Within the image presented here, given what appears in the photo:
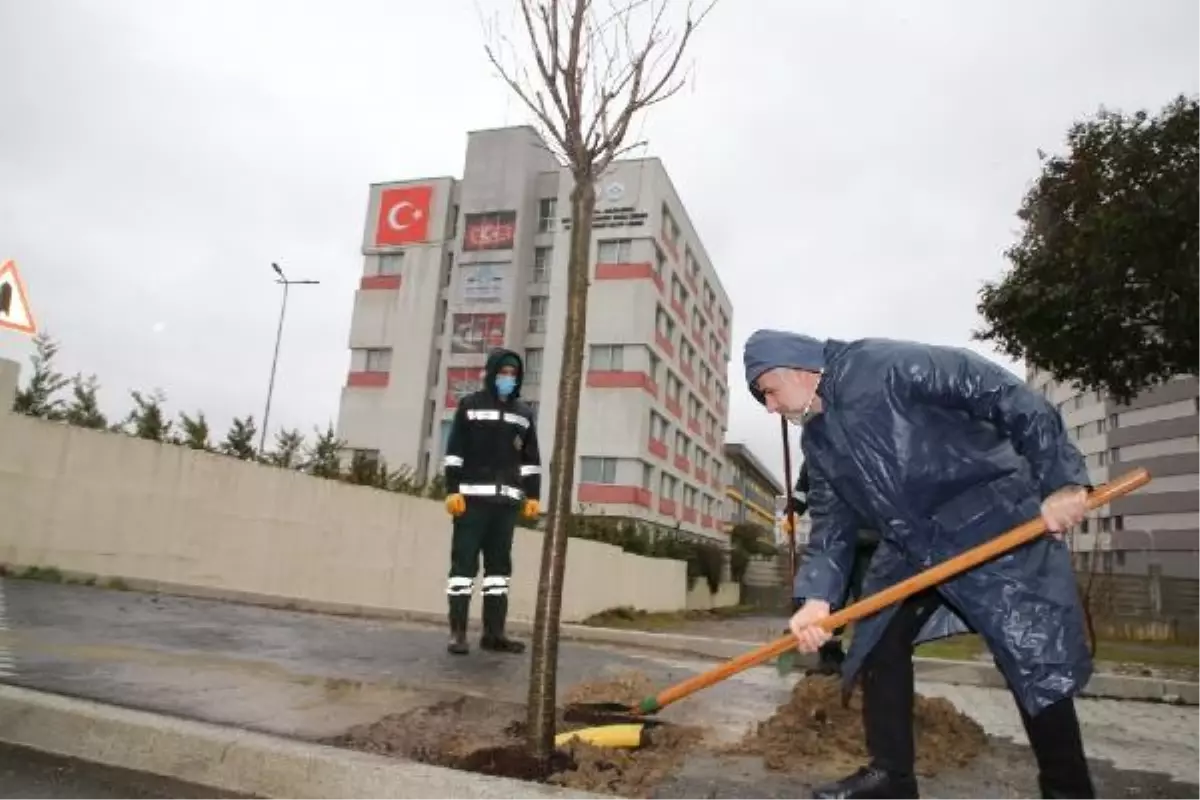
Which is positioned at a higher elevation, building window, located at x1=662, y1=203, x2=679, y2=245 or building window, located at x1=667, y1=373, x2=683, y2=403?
building window, located at x1=662, y1=203, x2=679, y2=245

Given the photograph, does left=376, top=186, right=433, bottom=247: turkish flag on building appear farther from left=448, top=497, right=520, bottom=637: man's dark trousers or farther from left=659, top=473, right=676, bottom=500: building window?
left=448, top=497, right=520, bottom=637: man's dark trousers

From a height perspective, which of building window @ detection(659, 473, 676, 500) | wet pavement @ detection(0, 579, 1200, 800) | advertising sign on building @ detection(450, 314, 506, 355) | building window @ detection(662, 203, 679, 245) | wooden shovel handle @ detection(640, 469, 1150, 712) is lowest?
wet pavement @ detection(0, 579, 1200, 800)

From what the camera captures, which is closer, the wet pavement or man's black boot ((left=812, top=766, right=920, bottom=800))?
man's black boot ((left=812, top=766, right=920, bottom=800))

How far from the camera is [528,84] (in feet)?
10.9

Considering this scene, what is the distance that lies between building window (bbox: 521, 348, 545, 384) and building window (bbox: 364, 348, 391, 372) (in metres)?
7.86

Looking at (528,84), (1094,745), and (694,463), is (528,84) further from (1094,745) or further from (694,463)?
A: (694,463)

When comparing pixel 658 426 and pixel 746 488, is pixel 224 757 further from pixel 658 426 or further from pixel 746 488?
pixel 746 488

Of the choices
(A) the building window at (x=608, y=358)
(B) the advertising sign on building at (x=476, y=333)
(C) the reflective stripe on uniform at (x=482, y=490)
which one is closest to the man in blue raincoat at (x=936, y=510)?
(C) the reflective stripe on uniform at (x=482, y=490)

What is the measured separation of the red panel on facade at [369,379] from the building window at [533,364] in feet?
26.2

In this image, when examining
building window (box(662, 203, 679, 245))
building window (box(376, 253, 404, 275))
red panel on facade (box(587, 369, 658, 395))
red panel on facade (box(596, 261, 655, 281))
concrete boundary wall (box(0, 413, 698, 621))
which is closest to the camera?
concrete boundary wall (box(0, 413, 698, 621))

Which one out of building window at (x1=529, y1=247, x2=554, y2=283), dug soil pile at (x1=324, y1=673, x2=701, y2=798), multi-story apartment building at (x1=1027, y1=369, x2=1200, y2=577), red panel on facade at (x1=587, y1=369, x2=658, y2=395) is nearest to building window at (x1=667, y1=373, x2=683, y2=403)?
red panel on facade at (x1=587, y1=369, x2=658, y2=395)

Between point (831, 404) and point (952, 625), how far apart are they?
83 cm

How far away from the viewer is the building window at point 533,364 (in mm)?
41625

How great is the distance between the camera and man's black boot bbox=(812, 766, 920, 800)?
2357 mm
